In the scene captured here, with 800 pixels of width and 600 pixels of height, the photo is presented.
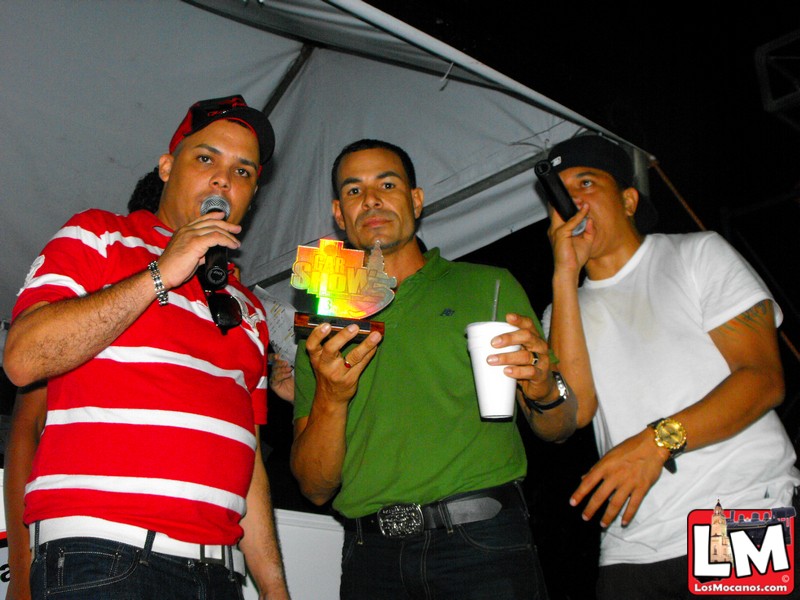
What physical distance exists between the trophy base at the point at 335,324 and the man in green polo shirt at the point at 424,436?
0.9 inches

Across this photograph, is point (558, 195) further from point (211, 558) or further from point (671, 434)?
point (211, 558)

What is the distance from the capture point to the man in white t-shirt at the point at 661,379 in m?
1.81

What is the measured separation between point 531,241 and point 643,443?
2405mm

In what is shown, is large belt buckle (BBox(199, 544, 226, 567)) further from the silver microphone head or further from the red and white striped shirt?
the silver microphone head

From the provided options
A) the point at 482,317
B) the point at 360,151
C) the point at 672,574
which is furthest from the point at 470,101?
the point at 672,574

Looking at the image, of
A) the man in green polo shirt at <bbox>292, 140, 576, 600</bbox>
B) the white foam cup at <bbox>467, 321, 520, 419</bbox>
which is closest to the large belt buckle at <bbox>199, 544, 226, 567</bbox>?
the man in green polo shirt at <bbox>292, 140, 576, 600</bbox>

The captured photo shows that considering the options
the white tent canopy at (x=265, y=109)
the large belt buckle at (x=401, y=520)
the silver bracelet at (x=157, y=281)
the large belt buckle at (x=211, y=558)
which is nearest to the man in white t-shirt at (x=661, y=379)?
the large belt buckle at (x=401, y=520)

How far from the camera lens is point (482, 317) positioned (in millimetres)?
2234

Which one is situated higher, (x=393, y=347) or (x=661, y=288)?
(x=661, y=288)

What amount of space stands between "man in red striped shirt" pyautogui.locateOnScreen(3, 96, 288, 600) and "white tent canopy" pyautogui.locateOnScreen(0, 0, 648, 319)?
1.47 metres

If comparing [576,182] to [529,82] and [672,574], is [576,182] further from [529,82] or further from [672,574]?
[672,574]

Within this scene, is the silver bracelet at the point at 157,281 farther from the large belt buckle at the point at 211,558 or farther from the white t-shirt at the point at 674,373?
the white t-shirt at the point at 674,373

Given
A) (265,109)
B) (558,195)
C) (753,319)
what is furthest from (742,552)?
(265,109)

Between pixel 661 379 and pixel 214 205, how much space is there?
1.56 meters
